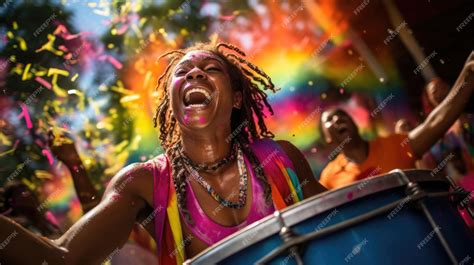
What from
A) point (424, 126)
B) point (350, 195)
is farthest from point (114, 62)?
point (350, 195)

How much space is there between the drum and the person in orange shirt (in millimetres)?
1752

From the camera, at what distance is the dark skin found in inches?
115

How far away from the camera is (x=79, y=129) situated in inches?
353

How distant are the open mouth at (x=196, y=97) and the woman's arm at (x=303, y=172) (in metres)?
0.51

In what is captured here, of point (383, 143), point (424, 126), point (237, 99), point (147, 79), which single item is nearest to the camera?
point (237, 99)

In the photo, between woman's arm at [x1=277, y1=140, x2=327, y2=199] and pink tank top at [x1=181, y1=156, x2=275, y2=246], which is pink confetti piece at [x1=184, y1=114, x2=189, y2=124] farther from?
woman's arm at [x1=277, y1=140, x2=327, y2=199]

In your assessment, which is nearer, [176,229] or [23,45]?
[176,229]

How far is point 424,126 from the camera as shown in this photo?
11.6 ft

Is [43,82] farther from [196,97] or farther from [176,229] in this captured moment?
[176,229]

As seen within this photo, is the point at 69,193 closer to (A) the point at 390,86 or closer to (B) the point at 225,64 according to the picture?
(A) the point at 390,86

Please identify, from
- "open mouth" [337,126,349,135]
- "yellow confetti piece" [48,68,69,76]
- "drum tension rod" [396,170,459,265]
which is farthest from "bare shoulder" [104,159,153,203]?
"yellow confetti piece" [48,68,69,76]

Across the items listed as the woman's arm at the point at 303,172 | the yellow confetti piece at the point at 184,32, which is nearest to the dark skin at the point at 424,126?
the woman's arm at the point at 303,172

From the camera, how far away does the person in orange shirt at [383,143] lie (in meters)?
3.04

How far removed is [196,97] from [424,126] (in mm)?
1996
